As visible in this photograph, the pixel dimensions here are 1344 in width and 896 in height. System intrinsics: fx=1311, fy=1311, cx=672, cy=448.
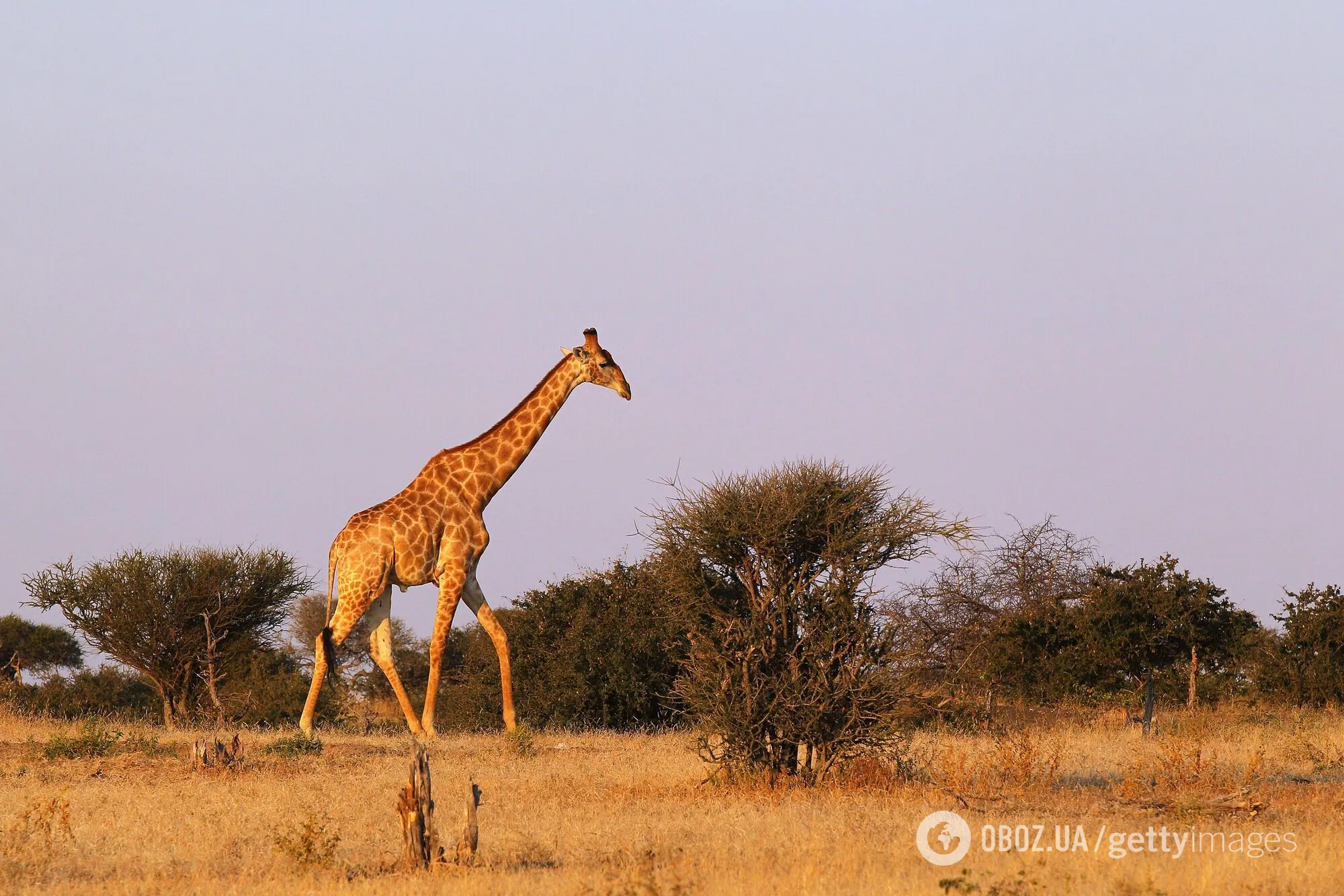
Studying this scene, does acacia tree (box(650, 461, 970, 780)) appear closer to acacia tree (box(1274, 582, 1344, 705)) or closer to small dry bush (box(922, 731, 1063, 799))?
small dry bush (box(922, 731, 1063, 799))

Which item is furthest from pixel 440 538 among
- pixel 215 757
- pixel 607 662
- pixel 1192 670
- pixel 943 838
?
pixel 1192 670

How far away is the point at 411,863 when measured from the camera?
9.65m

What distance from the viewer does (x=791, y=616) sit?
1405 centimetres

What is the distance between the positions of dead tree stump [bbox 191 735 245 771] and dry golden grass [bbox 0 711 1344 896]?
251 mm

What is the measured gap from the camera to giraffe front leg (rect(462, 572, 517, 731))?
18.9 metres

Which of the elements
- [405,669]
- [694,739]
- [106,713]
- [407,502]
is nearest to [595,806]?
[694,739]

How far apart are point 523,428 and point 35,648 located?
2798 centimetres

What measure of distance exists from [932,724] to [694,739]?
849 centimetres

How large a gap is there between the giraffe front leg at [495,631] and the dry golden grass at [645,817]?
0.64 metres

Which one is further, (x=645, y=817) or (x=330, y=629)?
(x=330, y=629)

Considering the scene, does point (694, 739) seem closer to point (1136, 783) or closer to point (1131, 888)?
point (1136, 783)

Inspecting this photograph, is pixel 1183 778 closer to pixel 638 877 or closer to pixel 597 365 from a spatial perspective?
pixel 638 877

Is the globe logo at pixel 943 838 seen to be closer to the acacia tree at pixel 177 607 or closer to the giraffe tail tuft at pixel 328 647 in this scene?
the giraffe tail tuft at pixel 328 647

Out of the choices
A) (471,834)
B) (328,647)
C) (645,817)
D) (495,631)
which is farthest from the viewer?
(495,631)
